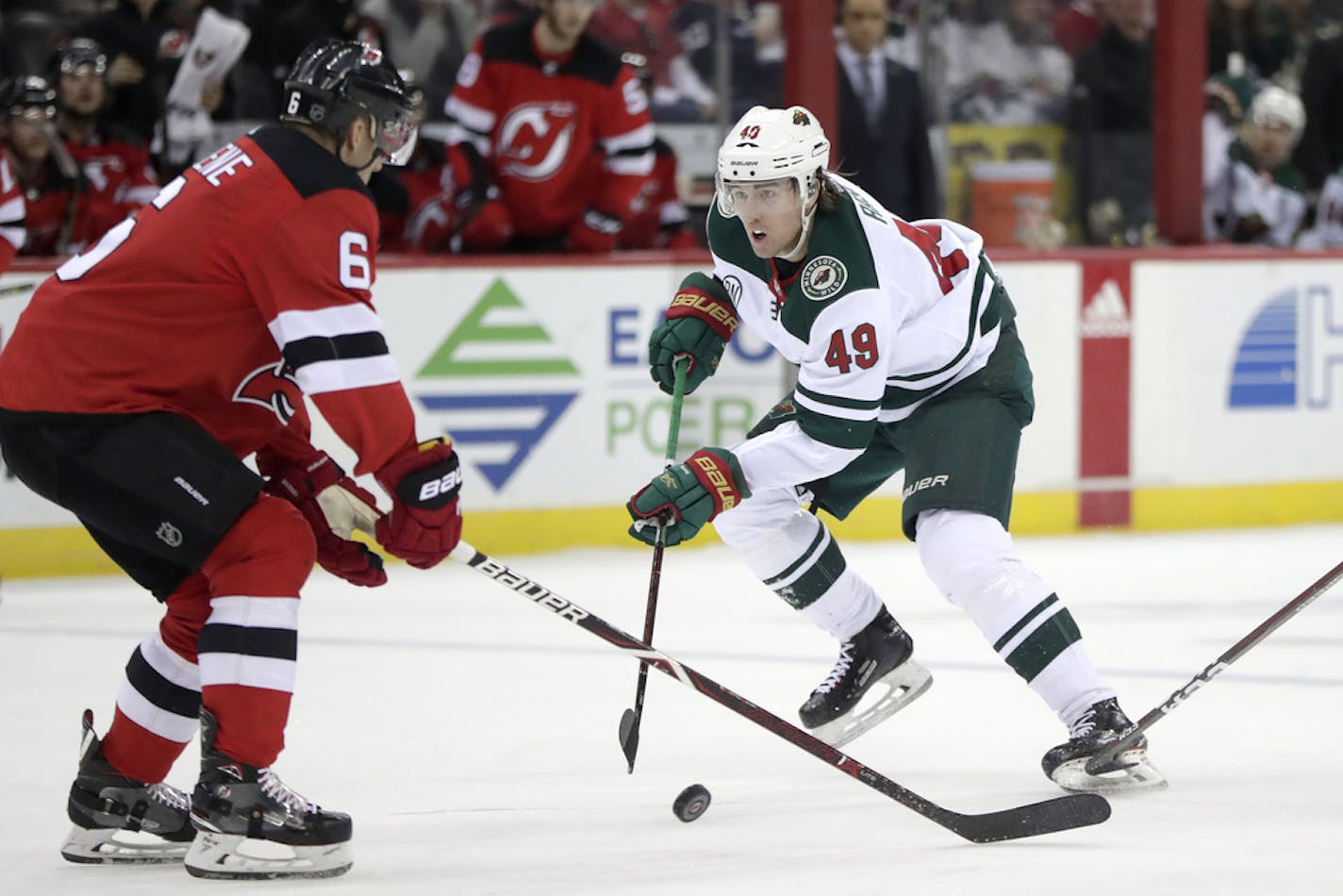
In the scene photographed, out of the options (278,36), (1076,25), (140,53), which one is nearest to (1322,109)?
(1076,25)

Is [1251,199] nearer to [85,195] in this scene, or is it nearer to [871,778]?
[85,195]

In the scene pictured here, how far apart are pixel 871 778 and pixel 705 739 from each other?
31.1 inches

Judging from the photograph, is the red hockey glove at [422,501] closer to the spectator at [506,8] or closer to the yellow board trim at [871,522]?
the yellow board trim at [871,522]

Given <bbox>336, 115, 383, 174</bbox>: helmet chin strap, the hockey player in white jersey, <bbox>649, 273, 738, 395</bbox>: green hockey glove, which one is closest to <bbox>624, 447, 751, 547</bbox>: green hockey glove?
the hockey player in white jersey

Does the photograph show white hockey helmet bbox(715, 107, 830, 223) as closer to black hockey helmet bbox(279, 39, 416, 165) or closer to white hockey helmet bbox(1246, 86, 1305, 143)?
black hockey helmet bbox(279, 39, 416, 165)

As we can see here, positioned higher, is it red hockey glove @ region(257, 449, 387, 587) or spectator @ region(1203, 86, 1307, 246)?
red hockey glove @ region(257, 449, 387, 587)

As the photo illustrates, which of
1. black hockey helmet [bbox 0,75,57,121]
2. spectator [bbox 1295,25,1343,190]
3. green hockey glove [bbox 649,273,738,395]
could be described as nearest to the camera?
green hockey glove [bbox 649,273,738,395]

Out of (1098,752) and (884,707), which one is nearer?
(1098,752)

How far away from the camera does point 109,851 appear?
3021 mm

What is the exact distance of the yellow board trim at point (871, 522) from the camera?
575cm

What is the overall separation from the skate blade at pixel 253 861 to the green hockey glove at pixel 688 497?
2.23 feet

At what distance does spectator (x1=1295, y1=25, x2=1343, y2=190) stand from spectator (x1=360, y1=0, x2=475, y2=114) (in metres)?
3.22

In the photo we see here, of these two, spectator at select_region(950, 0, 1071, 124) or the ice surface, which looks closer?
the ice surface

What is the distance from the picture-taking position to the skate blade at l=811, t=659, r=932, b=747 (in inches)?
148
